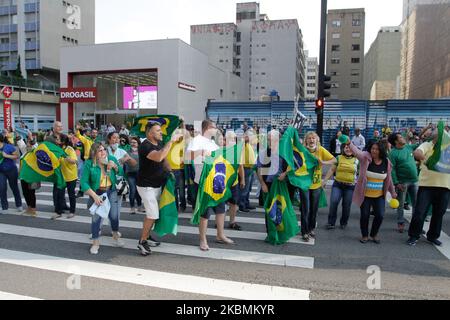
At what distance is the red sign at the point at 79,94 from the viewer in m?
33.4

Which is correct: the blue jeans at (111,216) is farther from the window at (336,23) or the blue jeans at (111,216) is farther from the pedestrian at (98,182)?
the window at (336,23)

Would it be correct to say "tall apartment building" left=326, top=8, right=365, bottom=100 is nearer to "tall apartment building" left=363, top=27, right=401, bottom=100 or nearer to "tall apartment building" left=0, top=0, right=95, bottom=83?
"tall apartment building" left=363, top=27, right=401, bottom=100

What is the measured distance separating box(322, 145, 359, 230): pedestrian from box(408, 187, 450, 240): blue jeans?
3.85ft

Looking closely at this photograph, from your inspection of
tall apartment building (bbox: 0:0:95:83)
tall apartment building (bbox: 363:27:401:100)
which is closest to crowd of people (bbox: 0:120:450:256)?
tall apartment building (bbox: 0:0:95:83)

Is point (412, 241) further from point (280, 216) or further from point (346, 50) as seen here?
point (346, 50)

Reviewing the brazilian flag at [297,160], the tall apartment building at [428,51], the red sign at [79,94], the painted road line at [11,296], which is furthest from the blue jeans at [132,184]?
the tall apartment building at [428,51]

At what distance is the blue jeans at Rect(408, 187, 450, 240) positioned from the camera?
233 inches

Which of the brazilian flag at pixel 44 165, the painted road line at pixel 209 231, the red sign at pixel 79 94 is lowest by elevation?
the painted road line at pixel 209 231

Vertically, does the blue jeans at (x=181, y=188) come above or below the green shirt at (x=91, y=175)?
below

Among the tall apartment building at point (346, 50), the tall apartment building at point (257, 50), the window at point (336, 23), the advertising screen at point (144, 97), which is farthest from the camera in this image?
the window at point (336, 23)

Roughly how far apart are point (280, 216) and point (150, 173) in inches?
82.3

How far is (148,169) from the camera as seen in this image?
531cm

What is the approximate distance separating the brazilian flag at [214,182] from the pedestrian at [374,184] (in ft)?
6.76

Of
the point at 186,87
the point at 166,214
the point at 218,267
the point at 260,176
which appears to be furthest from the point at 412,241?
the point at 186,87
